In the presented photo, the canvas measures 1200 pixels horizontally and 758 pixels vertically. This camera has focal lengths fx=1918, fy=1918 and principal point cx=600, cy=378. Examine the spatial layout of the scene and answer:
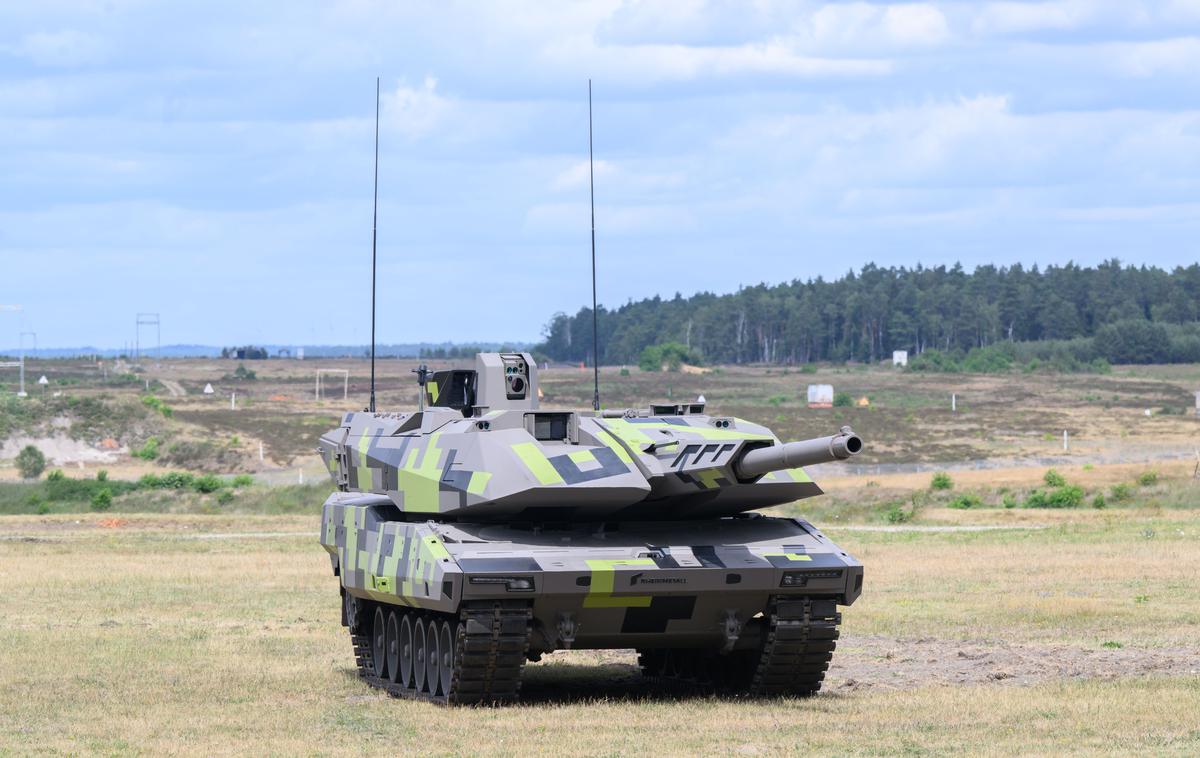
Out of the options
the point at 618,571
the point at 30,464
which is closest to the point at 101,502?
the point at 30,464

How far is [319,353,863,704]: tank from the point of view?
18312mm

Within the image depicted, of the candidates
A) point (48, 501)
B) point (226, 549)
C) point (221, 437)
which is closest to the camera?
point (226, 549)

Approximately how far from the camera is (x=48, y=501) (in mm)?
63406

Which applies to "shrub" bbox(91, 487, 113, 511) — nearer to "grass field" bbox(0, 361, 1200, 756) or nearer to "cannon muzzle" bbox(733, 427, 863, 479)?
"grass field" bbox(0, 361, 1200, 756)

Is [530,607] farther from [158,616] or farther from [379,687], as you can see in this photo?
[158,616]

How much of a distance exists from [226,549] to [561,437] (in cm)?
2635

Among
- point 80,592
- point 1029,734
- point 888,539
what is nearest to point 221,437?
point 888,539

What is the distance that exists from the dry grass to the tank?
0.64 metres

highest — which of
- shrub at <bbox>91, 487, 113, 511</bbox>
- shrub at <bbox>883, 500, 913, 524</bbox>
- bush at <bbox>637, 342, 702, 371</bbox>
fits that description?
bush at <bbox>637, 342, 702, 371</bbox>

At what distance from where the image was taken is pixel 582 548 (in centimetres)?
1878

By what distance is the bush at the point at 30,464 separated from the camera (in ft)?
251

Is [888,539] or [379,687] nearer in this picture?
[379,687]

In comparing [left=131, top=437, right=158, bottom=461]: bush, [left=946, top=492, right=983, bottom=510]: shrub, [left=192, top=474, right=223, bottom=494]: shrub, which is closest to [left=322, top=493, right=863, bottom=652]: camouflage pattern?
[left=946, top=492, right=983, bottom=510]: shrub

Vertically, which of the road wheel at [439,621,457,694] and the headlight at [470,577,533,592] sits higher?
the headlight at [470,577,533,592]
